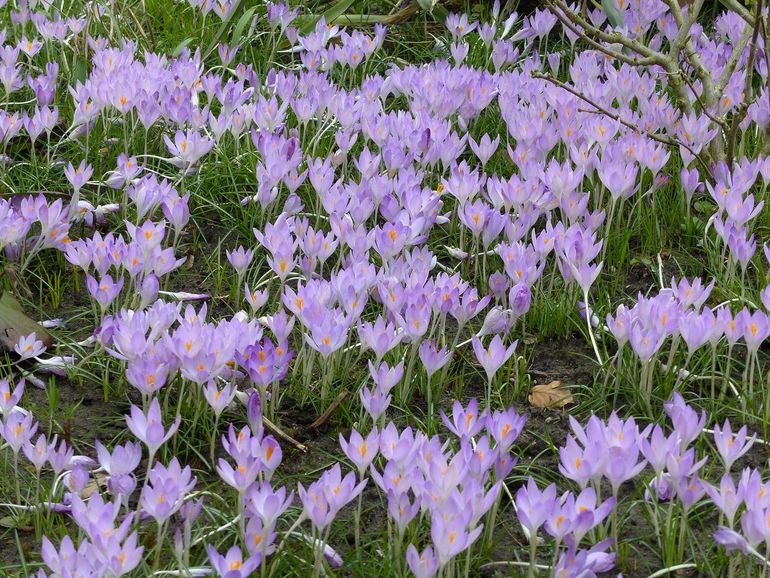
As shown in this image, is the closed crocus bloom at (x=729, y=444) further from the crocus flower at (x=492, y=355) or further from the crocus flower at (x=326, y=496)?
the crocus flower at (x=326, y=496)

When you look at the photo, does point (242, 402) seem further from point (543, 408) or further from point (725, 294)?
point (725, 294)

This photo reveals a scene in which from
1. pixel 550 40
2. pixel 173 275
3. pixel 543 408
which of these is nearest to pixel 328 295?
pixel 543 408

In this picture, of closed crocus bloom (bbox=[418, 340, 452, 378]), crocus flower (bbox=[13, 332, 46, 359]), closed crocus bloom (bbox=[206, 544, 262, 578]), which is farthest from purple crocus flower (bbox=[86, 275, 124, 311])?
closed crocus bloom (bbox=[206, 544, 262, 578])

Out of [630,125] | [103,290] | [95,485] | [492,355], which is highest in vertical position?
[630,125]

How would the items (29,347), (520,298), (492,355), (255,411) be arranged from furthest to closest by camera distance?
(520,298) → (29,347) → (492,355) → (255,411)

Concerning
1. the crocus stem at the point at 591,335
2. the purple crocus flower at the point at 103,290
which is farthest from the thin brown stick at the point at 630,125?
the purple crocus flower at the point at 103,290

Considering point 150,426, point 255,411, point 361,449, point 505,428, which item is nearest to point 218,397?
point 255,411

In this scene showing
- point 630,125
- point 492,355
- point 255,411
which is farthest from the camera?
point 630,125

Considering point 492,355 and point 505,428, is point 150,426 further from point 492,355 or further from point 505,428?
point 492,355
